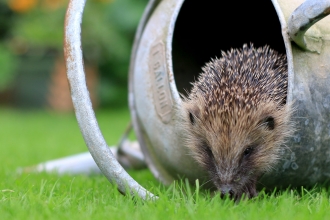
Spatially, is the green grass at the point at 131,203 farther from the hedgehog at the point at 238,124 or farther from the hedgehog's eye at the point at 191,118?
the hedgehog's eye at the point at 191,118

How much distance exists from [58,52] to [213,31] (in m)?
7.12

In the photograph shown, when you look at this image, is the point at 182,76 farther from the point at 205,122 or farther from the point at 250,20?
the point at 205,122

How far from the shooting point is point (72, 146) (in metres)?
6.80

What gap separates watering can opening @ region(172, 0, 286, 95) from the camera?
4.54 meters

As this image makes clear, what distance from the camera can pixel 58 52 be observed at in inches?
451

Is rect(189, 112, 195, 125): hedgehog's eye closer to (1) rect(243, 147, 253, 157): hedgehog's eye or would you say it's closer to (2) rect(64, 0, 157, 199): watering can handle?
(1) rect(243, 147, 253, 157): hedgehog's eye

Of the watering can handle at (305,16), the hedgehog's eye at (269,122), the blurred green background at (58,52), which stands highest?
the blurred green background at (58,52)

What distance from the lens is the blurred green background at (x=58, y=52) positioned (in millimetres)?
11047

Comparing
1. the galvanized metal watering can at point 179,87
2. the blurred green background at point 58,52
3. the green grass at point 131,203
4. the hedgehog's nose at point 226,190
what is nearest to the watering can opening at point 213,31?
the galvanized metal watering can at point 179,87

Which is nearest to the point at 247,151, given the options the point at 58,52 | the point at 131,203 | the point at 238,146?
the point at 238,146

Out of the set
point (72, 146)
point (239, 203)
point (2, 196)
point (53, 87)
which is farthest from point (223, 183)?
point (53, 87)

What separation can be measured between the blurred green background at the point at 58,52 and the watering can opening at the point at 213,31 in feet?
20.1

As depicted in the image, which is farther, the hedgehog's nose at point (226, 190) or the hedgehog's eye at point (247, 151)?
the hedgehog's eye at point (247, 151)

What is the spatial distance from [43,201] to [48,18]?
29.4 ft
